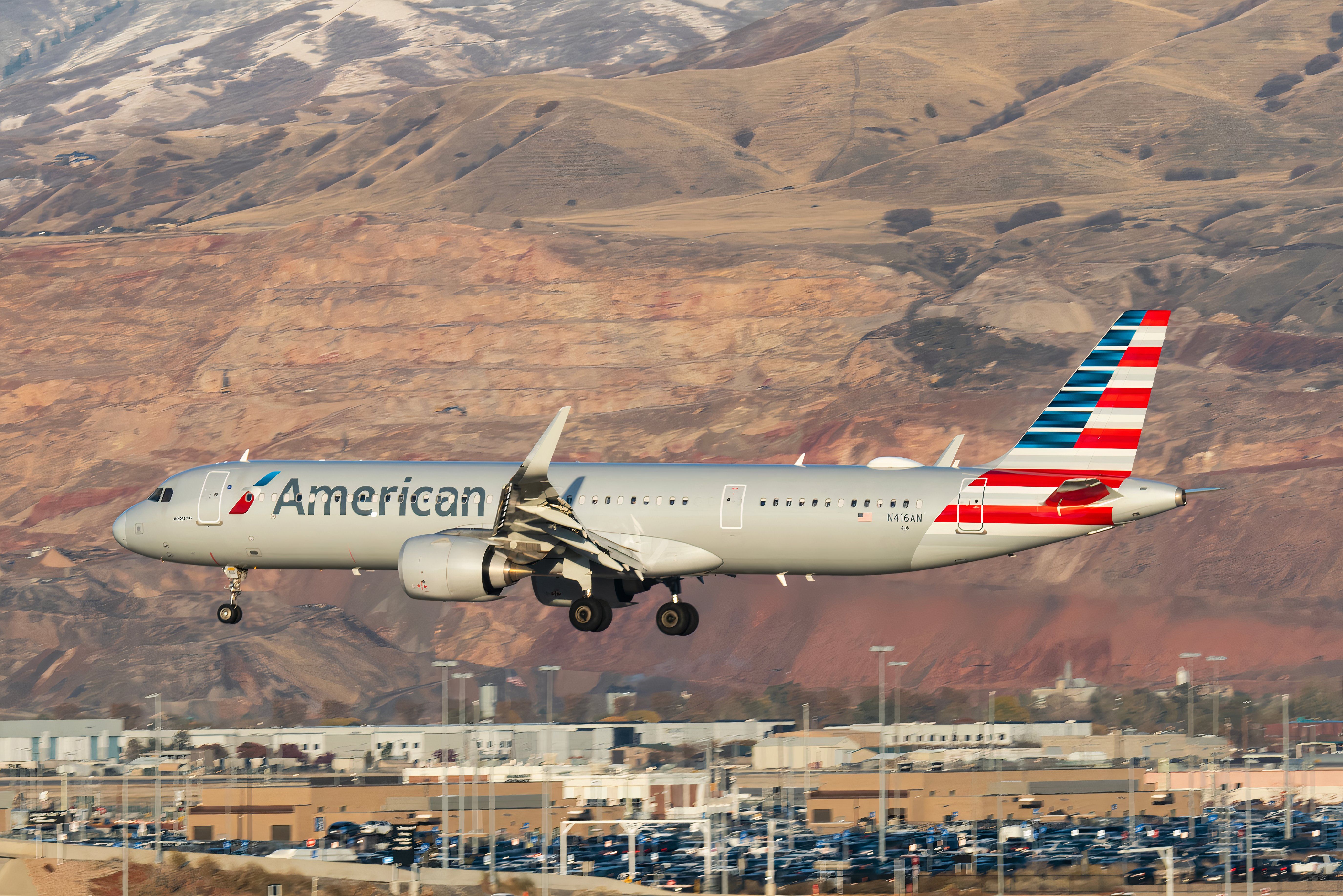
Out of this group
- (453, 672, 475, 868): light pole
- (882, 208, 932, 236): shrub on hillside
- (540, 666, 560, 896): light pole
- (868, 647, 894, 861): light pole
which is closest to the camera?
(540, 666, 560, 896): light pole

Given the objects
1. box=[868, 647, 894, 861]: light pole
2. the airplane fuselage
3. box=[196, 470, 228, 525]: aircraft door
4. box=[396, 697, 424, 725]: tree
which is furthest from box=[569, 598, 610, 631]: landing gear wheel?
box=[396, 697, 424, 725]: tree

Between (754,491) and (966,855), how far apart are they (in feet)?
85.3

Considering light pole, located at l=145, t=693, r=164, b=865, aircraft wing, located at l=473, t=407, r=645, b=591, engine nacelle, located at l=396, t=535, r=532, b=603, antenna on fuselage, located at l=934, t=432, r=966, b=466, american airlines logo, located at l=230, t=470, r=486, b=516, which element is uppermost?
antenna on fuselage, located at l=934, t=432, r=966, b=466

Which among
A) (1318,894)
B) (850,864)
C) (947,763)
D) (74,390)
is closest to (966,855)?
(850,864)

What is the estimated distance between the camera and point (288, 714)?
104625mm

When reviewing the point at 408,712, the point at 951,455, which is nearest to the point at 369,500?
the point at 951,455

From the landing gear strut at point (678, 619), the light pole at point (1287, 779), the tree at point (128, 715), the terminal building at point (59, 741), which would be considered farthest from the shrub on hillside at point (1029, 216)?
the landing gear strut at point (678, 619)

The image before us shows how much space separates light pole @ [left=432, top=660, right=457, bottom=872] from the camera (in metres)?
65.9

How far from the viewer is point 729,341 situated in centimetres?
15900

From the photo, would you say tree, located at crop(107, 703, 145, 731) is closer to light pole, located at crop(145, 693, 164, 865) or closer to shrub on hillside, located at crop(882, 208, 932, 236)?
light pole, located at crop(145, 693, 164, 865)

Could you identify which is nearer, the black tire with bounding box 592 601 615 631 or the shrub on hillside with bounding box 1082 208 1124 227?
the black tire with bounding box 592 601 615 631

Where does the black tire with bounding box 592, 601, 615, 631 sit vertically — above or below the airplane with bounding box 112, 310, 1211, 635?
below

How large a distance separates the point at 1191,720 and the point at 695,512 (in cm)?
5106

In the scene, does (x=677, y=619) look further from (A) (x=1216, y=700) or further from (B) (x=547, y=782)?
(A) (x=1216, y=700)
